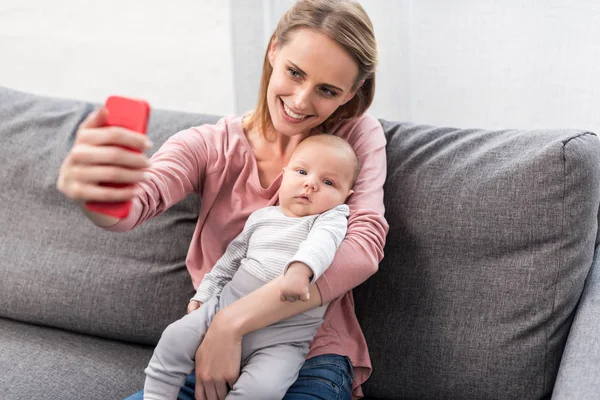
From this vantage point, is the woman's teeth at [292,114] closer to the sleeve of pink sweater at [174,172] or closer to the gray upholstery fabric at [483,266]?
the sleeve of pink sweater at [174,172]

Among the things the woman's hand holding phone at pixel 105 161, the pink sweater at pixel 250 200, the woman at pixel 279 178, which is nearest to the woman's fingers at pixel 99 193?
the woman's hand holding phone at pixel 105 161

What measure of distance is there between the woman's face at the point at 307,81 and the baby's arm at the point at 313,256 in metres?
0.22

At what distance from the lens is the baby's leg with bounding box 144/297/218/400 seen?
1454mm

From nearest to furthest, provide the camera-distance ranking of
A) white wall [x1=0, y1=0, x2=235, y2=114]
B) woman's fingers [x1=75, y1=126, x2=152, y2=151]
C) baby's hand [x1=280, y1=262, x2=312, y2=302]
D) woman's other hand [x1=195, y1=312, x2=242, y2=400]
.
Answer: woman's fingers [x1=75, y1=126, x2=152, y2=151]
baby's hand [x1=280, y1=262, x2=312, y2=302]
woman's other hand [x1=195, y1=312, x2=242, y2=400]
white wall [x1=0, y1=0, x2=235, y2=114]

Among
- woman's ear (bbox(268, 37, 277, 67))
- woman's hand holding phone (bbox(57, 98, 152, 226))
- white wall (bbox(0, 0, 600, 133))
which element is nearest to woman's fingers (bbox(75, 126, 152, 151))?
woman's hand holding phone (bbox(57, 98, 152, 226))

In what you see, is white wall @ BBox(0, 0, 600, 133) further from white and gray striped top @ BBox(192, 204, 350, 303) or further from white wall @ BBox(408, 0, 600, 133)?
white and gray striped top @ BBox(192, 204, 350, 303)

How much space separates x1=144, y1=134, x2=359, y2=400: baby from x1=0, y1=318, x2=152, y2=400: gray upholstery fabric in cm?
30

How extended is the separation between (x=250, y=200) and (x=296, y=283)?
0.36 metres

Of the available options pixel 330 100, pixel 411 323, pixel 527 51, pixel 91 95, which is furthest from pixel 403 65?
pixel 91 95

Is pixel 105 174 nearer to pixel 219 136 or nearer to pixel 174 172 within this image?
pixel 174 172

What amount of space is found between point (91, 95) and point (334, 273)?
158cm

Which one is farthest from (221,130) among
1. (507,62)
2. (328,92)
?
(507,62)

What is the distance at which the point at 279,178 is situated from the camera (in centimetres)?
166

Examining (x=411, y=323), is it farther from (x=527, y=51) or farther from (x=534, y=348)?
(x=527, y=51)
